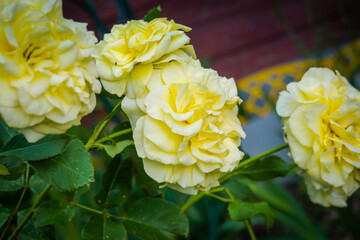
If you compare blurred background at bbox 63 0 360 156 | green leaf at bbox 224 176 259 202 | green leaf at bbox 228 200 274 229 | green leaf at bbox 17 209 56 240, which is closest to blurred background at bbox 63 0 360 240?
blurred background at bbox 63 0 360 156

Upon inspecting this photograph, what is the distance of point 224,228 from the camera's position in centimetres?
115

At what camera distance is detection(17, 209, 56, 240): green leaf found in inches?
18.1

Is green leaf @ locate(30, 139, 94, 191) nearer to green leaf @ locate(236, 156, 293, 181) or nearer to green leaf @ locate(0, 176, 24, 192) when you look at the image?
green leaf @ locate(0, 176, 24, 192)

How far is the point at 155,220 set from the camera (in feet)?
1.50

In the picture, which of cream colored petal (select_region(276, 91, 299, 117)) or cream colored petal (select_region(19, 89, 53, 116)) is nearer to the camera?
cream colored petal (select_region(19, 89, 53, 116))

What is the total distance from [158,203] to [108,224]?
0.07 metres

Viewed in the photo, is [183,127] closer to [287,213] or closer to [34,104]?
[34,104]

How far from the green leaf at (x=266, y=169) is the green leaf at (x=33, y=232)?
0.26 m

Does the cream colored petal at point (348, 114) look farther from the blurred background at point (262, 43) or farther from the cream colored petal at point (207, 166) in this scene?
the blurred background at point (262, 43)

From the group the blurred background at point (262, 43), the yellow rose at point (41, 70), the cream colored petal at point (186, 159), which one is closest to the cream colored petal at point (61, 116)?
the yellow rose at point (41, 70)

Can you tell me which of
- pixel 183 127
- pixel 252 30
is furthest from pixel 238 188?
pixel 252 30

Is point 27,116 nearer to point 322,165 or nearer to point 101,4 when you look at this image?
point 322,165

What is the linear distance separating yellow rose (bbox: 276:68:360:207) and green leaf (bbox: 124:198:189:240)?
0.16m

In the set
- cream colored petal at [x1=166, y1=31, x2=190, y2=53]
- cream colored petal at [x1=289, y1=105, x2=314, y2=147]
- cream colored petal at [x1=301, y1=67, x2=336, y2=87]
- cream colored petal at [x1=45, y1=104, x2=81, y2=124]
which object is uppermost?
cream colored petal at [x1=166, y1=31, x2=190, y2=53]
